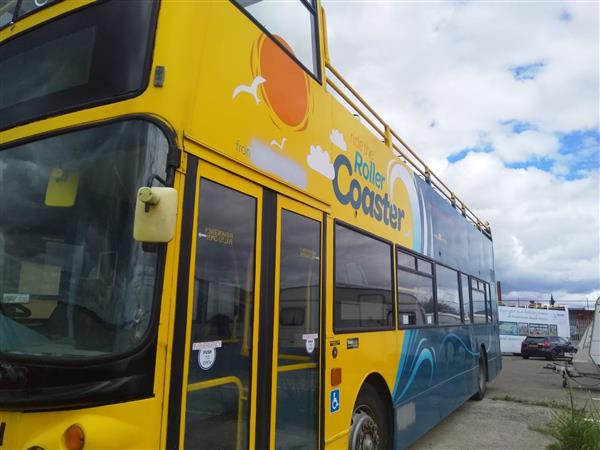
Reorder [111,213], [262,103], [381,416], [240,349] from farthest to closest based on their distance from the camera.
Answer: [381,416] → [262,103] → [240,349] → [111,213]

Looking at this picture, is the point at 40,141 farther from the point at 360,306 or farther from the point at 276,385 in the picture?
the point at 360,306

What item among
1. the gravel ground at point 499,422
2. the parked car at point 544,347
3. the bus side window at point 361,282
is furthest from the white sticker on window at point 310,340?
the parked car at point 544,347

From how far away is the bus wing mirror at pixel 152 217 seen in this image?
2.25 metres

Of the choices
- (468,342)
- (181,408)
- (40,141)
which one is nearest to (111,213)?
(40,141)

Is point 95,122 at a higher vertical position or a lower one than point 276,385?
higher

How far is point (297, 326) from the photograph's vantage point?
3648 millimetres

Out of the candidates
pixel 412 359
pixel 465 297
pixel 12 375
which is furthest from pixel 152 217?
pixel 465 297

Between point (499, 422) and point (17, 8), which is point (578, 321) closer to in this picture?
point (499, 422)

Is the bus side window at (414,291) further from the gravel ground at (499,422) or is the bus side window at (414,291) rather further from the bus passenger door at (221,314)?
the bus passenger door at (221,314)

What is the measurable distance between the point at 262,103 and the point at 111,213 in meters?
1.42

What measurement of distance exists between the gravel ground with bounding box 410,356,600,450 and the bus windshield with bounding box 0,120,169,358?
5.78 metres

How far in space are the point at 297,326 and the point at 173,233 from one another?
1.62m

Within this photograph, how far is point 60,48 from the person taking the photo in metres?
3.02

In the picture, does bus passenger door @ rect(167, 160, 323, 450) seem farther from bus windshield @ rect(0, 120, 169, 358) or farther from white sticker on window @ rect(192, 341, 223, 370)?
bus windshield @ rect(0, 120, 169, 358)
